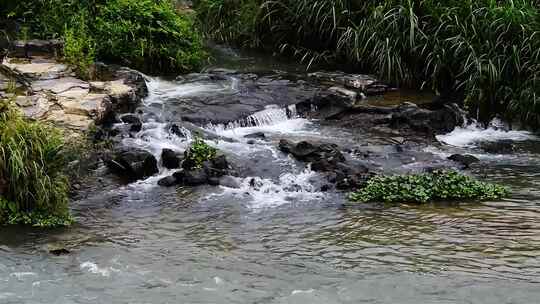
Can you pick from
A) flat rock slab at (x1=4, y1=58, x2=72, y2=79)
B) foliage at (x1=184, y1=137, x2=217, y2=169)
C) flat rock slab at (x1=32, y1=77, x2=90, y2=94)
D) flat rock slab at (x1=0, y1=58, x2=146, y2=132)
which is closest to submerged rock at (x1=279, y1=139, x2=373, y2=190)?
foliage at (x1=184, y1=137, x2=217, y2=169)

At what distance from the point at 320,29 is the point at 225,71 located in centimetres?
213

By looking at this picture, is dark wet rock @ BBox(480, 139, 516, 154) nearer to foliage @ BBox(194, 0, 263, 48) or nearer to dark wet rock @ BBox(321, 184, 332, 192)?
dark wet rock @ BBox(321, 184, 332, 192)

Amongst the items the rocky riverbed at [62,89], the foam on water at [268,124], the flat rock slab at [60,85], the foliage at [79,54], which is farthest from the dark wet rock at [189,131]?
the foliage at [79,54]

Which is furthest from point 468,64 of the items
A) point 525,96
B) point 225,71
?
point 225,71

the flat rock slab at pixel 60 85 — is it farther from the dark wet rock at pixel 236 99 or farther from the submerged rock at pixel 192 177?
the submerged rock at pixel 192 177

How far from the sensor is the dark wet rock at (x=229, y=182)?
8992 millimetres

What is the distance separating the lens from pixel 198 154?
30.8ft

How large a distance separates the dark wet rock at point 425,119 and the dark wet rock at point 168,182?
3986 millimetres

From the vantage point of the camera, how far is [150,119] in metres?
11.1

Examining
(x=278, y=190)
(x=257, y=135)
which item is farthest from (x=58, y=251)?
(x=257, y=135)

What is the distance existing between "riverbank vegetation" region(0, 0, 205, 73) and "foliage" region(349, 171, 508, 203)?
6.34m

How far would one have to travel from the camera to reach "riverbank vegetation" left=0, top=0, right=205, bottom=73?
1347 centimetres

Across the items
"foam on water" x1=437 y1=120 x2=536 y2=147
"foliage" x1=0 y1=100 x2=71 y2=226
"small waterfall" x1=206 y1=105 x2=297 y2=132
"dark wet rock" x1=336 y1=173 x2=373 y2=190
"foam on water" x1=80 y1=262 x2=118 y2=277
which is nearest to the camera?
"foam on water" x1=80 y1=262 x2=118 y2=277

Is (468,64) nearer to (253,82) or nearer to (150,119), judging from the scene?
(253,82)
